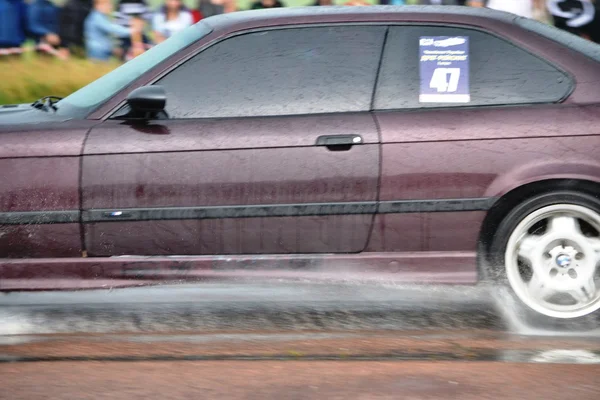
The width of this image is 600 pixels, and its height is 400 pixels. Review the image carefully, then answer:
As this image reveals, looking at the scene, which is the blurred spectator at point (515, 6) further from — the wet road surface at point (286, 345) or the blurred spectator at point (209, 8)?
the wet road surface at point (286, 345)

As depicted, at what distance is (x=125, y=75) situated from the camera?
19.0ft

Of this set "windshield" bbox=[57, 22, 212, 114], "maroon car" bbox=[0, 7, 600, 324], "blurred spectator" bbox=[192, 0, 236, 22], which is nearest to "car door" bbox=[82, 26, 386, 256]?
"maroon car" bbox=[0, 7, 600, 324]

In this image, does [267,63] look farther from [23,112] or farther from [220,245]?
[23,112]

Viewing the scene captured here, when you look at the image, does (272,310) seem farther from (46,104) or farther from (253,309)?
(46,104)

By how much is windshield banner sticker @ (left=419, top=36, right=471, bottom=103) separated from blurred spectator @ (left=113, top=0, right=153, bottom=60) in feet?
22.8

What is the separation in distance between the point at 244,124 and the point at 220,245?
622 mm

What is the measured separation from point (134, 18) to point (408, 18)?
6.96 meters

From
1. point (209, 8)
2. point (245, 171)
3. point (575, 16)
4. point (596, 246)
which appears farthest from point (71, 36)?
point (596, 246)

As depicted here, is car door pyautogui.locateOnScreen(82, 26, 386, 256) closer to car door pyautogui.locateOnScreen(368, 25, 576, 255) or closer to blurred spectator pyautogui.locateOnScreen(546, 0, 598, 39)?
car door pyautogui.locateOnScreen(368, 25, 576, 255)

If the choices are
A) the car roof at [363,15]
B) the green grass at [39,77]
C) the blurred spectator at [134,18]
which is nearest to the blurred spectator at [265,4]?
the blurred spectator at [134,18]

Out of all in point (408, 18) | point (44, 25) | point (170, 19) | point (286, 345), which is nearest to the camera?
point (286, 345)

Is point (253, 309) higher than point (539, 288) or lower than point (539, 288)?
lower

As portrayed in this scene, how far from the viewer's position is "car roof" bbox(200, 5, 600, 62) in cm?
566

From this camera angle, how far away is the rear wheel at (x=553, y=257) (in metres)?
5.43
